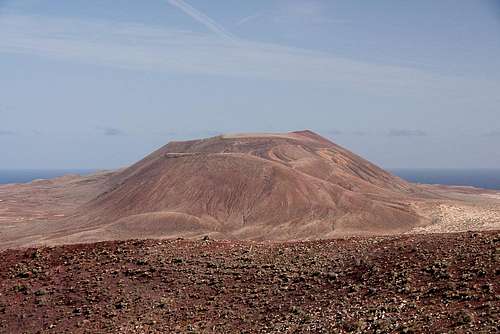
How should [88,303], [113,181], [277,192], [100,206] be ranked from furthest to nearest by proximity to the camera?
[113,181]
[100,206]
[277,192]
[88,303]

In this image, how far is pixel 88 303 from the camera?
17281mm

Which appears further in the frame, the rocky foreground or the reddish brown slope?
the reddish brown slope

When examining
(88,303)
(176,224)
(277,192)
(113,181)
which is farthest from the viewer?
(113,181)

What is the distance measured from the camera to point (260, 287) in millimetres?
17125

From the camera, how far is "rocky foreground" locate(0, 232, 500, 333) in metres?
14.0

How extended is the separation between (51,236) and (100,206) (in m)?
15.0

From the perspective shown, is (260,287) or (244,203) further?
(244,203)

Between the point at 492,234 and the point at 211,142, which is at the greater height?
the point at 211,142

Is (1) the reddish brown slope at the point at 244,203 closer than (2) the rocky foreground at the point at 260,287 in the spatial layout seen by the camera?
No

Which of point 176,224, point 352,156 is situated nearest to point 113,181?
point 352,156

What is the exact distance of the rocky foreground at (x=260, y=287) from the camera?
14023mm

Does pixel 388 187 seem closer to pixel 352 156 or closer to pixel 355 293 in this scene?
pixel 352 156

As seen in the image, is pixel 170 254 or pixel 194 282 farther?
pixel 170 254

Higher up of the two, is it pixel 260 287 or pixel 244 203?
pixel 260 287
